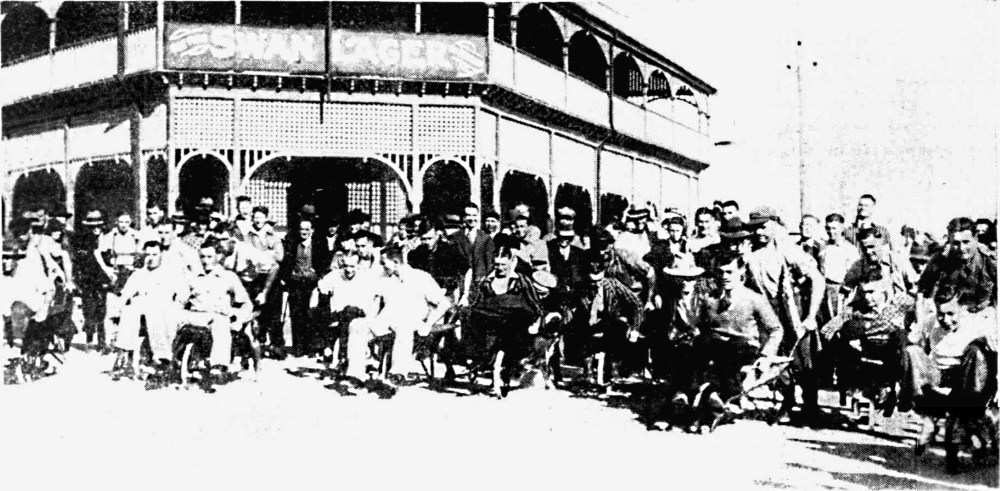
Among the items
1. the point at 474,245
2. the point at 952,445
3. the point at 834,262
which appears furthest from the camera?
the point at 474,245

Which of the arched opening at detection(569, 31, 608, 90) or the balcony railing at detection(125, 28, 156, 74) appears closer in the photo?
the balcony railing at detection(125, 28, 156, 74)

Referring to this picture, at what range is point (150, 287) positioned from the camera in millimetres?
9016

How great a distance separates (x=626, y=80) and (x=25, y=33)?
1385cm

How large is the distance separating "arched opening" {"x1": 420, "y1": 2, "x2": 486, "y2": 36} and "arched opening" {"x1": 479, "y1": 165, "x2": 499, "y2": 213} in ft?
7.98

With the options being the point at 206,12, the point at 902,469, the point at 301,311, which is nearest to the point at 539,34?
the point at 206,12

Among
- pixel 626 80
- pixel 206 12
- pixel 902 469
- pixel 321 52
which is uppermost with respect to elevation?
pixel 626 80

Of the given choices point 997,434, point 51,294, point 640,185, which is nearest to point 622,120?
point 640,185

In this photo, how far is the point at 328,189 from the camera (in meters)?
15.7

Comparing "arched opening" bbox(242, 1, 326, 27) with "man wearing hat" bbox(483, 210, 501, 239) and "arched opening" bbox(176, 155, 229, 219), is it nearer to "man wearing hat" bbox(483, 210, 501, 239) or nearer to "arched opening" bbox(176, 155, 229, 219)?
"arched opening" bbox(176, 155, 229, 219)

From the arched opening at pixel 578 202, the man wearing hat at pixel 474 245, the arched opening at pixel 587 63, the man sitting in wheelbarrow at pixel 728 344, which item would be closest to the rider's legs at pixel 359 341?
the man wearing hat at pixel 474 245

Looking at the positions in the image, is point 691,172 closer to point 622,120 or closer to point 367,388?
point 622,120

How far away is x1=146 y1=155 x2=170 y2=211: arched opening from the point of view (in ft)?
47.0

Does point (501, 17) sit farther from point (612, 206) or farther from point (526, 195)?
point (612, 206)

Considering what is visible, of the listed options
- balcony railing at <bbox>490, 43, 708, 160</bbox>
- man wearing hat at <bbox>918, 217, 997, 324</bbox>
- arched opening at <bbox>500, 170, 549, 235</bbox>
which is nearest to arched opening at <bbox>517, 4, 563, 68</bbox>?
balcony railing at <bbox>490, 43, 708, 160</bbox>
